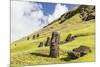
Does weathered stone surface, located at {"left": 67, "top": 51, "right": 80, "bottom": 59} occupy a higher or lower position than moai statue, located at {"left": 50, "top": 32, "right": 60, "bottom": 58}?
lower

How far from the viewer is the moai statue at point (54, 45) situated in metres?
2.23

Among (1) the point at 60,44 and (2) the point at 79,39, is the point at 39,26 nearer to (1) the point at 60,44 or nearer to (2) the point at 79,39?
(1) the point at 60,44

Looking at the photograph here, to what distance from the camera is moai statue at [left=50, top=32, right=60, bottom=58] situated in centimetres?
223

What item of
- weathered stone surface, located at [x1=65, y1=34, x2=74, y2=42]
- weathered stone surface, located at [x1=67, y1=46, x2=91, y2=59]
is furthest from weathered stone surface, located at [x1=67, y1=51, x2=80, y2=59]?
weathered stone surface, located at [x1=65, y1=34, x2=74, y2=42]

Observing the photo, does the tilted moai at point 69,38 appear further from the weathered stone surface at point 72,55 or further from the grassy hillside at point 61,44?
the weathered stone surface at point 72,55

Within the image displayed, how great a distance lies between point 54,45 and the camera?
2.23 meters

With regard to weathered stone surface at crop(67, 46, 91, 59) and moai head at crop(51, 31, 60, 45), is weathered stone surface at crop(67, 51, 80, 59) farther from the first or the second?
moai head at crop(51, 31, 60, 45)

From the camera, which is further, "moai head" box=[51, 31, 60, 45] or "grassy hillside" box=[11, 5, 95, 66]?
"moai head" box=[51, 31, 60, 45]

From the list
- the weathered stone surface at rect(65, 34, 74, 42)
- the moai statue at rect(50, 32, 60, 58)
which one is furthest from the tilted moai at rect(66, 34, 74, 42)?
the moai statue at rect(50, 32, 60, 58)

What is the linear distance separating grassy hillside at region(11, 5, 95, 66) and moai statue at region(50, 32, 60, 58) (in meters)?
0.04

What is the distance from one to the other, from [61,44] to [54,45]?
0.26ft

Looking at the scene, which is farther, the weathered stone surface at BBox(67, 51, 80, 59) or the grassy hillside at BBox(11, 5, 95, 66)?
the weathered stone surface at BBox(67, 51, 80, 59)

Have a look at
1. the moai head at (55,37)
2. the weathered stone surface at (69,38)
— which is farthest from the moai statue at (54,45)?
the weathered stone surface at (69,38)

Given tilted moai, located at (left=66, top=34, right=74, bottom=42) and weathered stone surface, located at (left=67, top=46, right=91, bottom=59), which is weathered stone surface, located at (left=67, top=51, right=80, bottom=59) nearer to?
weathered stone surface, located at (left=67, top=46, right=91, bottom=59)
